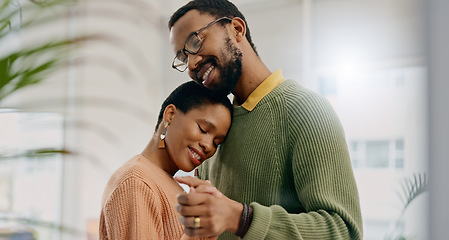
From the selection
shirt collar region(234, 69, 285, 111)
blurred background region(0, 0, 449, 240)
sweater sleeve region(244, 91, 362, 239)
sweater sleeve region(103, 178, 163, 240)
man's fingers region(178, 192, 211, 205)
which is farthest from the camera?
blurred background region(0, 0, 449, 240)

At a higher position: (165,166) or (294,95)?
(294,95)

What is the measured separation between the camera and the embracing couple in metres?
0.85

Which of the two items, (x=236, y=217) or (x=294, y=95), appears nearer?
(x=236, y=217)

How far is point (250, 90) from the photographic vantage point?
108cm

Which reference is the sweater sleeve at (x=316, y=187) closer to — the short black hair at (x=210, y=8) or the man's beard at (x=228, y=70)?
the man's beard at (x=228, y=70)

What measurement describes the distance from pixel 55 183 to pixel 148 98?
2.58ft

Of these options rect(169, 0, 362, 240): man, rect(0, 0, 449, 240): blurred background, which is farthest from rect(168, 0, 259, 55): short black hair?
rect(0, 0, 449, 240): blurred background

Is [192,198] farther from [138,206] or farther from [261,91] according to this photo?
[261,91]

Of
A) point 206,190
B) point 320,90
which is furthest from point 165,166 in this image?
point 320,90

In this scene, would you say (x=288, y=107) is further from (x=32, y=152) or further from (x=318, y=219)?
(x=32, y=152)

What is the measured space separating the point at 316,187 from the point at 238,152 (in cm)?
22

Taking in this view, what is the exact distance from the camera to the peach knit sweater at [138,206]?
36.6 inches

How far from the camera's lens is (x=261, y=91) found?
3.42ft

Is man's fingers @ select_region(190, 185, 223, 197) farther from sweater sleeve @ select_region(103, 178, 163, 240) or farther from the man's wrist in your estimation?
sweater sleeve @ select_region(103, 178, 163, 240)
